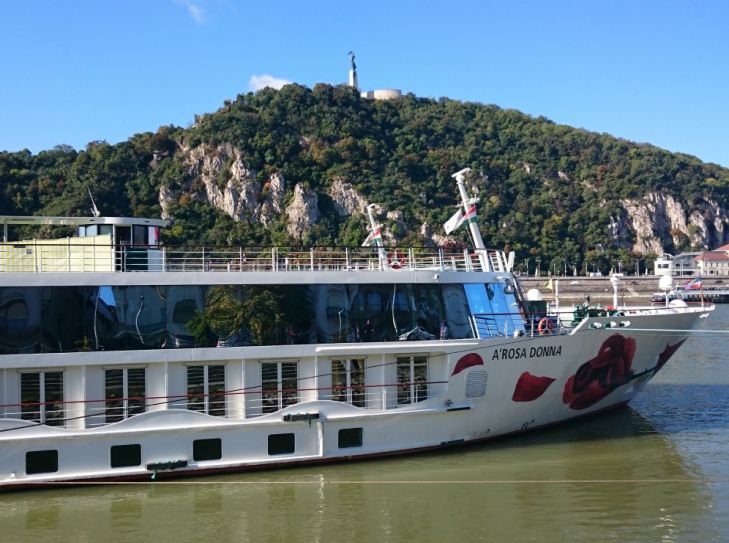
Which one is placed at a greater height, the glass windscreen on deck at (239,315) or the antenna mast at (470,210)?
the antenna mast at (470,210)

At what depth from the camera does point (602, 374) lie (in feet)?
54.5

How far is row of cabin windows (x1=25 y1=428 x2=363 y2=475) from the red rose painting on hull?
16.2 ft

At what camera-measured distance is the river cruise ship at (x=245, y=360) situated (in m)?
12.7

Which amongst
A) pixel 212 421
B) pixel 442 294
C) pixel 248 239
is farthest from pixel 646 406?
pixel 248 239

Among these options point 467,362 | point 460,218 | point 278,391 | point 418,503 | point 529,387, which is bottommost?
point 418,503

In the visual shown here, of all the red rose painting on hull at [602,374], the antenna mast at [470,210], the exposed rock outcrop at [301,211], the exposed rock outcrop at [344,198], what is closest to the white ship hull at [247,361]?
the red rose painting on hull at [602,374]

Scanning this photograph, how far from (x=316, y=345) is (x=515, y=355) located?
3.95m

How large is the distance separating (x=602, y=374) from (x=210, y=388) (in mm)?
8366

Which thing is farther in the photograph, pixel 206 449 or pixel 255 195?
pixel 255 195

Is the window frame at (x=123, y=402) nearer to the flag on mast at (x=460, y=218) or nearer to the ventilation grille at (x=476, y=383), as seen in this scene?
the ventilation grille at (x=476, y=383)

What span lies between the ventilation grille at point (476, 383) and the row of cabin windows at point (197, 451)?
2243 millimetres

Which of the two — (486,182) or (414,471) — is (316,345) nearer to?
(414,471)

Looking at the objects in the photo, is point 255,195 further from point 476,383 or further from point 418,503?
point 418,503

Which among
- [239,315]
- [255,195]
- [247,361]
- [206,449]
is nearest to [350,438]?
[247,361]
